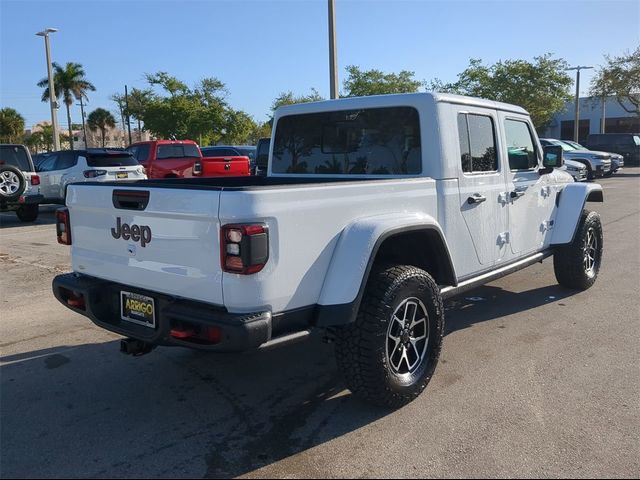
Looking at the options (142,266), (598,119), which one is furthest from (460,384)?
(598,119)

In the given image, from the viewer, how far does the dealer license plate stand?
3.27 meters

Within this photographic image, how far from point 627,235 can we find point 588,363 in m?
6.77

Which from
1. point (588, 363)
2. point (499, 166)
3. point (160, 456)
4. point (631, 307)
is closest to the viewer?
point (160, 456)

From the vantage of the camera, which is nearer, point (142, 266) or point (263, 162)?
point (142, 266)

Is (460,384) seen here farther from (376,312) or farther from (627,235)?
(627,235)

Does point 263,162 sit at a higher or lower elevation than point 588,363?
higher

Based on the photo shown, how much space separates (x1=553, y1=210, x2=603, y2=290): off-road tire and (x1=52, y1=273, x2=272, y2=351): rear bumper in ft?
14.0

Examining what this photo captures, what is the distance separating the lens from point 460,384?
13.0ft

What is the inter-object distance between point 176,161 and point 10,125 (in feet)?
183

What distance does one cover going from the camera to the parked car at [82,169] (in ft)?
45.1

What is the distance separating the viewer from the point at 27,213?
13.5 metres

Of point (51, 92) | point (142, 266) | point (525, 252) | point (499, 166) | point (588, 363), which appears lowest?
point (588, 363)

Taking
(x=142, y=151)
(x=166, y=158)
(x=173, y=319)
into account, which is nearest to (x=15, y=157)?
(x=142, y=151)

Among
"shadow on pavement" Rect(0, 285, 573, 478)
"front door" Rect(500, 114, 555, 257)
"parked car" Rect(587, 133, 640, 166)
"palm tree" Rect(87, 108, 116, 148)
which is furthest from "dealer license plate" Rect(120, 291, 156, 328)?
"palm tree" Rect(87, 108, 116, 148)
